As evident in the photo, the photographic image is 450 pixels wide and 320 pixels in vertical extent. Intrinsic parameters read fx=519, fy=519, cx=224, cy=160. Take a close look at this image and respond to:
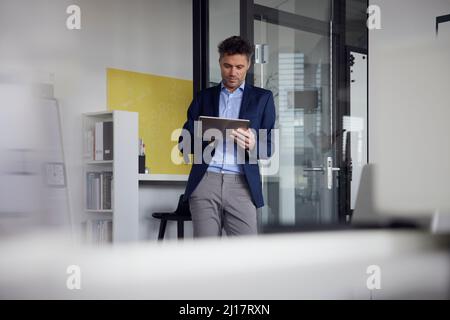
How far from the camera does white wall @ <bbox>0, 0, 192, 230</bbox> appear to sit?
8.87ft

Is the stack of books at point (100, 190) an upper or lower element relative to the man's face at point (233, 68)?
lower

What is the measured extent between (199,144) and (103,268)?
A: 676mm

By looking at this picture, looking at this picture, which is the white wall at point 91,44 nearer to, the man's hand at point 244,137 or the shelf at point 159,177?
the shelf at point 159,177

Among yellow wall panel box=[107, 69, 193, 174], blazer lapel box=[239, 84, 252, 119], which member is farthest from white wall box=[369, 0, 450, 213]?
yellow wall panel box=[107, 69, 193, 174]

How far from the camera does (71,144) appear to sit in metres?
2.93

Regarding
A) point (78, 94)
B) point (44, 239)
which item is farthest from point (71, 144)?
point (44, 239)

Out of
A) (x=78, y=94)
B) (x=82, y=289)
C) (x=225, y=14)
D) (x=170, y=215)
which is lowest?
(x=170, y=215)

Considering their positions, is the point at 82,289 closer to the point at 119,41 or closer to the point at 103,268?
the point at 103,268

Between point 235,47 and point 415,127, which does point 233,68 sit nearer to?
point 235,47

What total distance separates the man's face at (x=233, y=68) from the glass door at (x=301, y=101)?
0.71 metres

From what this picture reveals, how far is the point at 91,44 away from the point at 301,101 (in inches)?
63.6

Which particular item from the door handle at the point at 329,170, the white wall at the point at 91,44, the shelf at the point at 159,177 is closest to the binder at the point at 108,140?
the shelf at the point at 159,177

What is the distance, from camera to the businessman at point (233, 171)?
1.11 m

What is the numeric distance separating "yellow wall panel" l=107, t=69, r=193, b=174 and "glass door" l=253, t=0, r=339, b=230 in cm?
147
